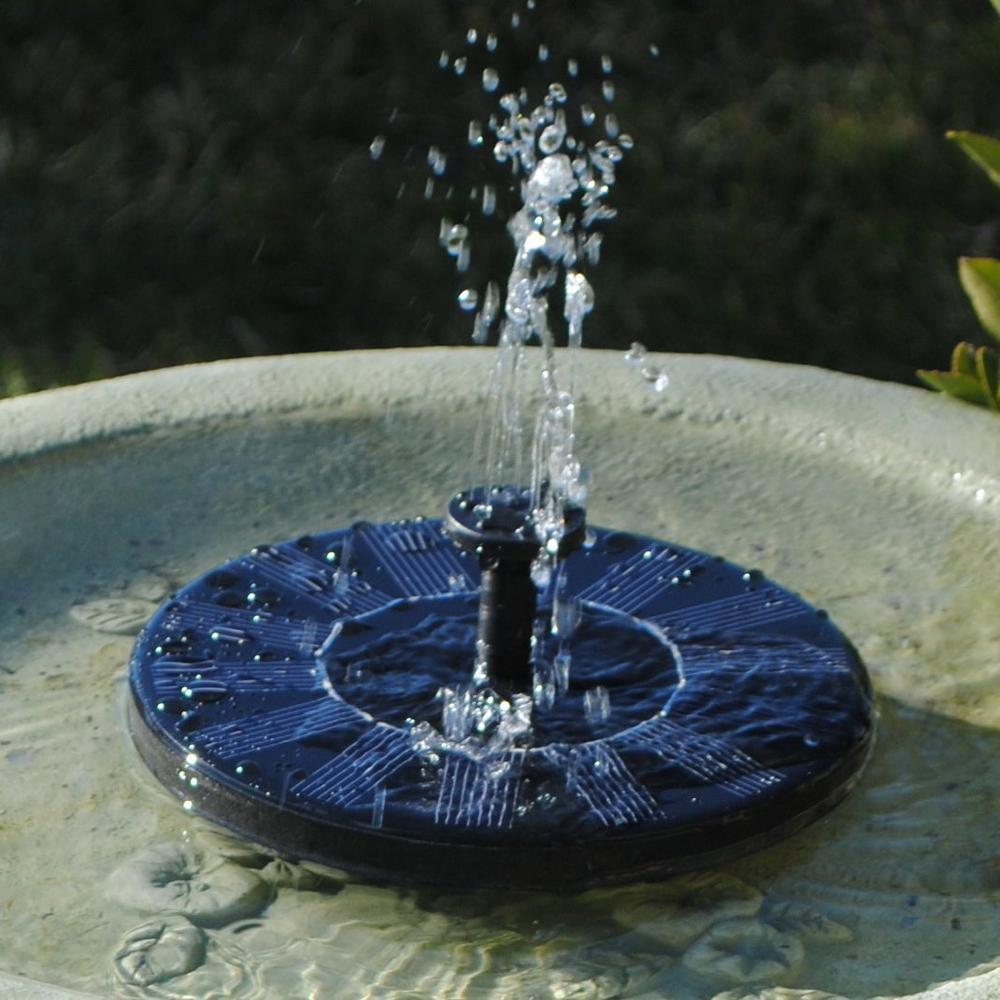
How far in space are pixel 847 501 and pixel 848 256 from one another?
9.06ft

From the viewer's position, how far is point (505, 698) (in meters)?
2.16

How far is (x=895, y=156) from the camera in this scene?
5648 millimetres

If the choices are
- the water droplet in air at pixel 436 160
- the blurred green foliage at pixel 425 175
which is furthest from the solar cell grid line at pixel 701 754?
the water droplet in air at pixel 436 160

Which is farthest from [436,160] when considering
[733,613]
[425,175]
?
[733,613]

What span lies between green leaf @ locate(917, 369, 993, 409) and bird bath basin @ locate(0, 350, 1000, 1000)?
38mm

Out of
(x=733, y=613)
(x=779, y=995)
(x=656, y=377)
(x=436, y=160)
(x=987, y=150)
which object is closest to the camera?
(x=779, y=995)

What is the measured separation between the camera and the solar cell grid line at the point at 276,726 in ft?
6.79

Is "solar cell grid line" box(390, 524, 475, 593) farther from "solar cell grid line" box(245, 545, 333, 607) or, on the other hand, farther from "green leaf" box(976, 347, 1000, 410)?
"green leaf" box(976, 347, 1000, 410)

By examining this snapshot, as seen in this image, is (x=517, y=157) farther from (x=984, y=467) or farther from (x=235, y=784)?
(x=235, y=784)

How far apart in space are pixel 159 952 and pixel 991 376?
167 centimetres

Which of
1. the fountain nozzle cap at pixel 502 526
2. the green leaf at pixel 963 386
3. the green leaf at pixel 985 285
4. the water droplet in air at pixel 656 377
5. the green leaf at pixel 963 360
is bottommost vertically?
the water droplet in air at pixel 656 377

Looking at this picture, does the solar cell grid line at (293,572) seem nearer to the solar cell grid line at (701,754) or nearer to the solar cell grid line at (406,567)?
the solar cell grid line at (406,567)

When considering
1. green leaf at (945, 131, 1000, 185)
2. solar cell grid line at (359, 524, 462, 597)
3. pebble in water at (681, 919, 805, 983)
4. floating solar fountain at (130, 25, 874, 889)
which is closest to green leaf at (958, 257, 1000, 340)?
green leaf at (945, 131, 1000, 185)

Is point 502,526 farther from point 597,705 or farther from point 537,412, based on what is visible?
point 537,412
